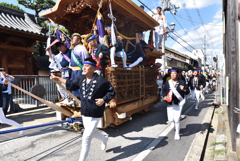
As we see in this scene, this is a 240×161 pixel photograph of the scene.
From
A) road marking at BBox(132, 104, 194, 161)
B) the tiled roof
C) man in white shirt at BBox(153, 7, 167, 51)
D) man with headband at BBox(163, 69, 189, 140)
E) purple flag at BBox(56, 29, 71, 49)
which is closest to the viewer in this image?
road marking at BBox(132, 104, 194, 161)

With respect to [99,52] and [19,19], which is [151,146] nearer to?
[99,52]

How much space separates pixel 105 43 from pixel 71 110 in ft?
7.35

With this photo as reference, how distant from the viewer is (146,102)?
6246 millimetres

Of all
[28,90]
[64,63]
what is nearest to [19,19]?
[28,90]

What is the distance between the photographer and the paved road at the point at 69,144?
10.7ft

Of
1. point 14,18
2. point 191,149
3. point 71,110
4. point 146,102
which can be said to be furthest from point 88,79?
point 14,18

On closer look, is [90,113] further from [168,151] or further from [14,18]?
[14,18]

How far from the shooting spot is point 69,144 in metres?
3.81

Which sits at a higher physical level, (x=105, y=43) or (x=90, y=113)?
(x=105, y=43)

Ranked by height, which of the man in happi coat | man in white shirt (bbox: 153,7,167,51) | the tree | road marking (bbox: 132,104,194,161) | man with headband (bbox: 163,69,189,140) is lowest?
road marking (bbox: 132,104,194,161)

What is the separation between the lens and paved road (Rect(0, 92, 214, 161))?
10.7 ft

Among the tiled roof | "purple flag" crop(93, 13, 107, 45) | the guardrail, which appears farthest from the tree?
"purple flag" crop(93, 13, 107, 45)

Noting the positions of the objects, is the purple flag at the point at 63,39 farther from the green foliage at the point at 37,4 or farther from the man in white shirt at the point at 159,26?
the green foliage at the point at 37,4

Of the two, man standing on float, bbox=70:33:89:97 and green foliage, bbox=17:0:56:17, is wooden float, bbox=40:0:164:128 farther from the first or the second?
green foliage, bbox=17:0:56:17
